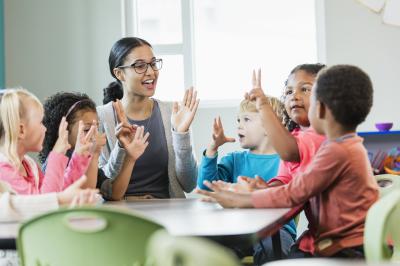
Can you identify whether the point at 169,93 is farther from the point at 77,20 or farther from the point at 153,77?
the point at 153,77

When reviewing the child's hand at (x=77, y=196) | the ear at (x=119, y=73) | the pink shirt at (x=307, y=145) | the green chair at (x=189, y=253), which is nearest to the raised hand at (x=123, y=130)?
the ear at (x=119, y=73)

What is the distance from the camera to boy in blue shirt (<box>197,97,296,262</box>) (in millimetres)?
2854

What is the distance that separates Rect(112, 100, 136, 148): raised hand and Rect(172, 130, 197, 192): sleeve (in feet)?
0.65

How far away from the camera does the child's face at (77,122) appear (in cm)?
293

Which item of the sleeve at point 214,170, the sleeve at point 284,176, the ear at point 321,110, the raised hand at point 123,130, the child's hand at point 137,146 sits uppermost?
the ear at point 321,110

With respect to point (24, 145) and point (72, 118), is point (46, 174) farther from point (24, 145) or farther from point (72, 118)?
point (72, 118)

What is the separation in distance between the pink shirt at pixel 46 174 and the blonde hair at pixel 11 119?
0.04 meters

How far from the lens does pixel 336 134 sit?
206 centimetres

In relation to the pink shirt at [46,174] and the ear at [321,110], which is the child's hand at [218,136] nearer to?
the pink shirt at [46,174]

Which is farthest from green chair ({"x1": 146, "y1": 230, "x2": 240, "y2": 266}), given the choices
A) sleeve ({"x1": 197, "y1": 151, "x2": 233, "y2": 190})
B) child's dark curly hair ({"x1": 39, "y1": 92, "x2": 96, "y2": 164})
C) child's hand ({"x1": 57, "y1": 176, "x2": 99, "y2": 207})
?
child's dark curly hair ({"x1": 39, "y1": 92, "x2": 96, "y2": 164})

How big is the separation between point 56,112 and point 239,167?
82 cm

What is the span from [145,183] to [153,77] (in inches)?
18.7

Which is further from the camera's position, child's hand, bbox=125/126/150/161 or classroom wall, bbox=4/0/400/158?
classroom wall, bbox=4/0/400/158

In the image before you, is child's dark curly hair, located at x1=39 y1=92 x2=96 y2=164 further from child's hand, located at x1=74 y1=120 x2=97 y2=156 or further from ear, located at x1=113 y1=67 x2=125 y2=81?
child's hand, located at x1=74 y1=120 x2=97 y2=156
